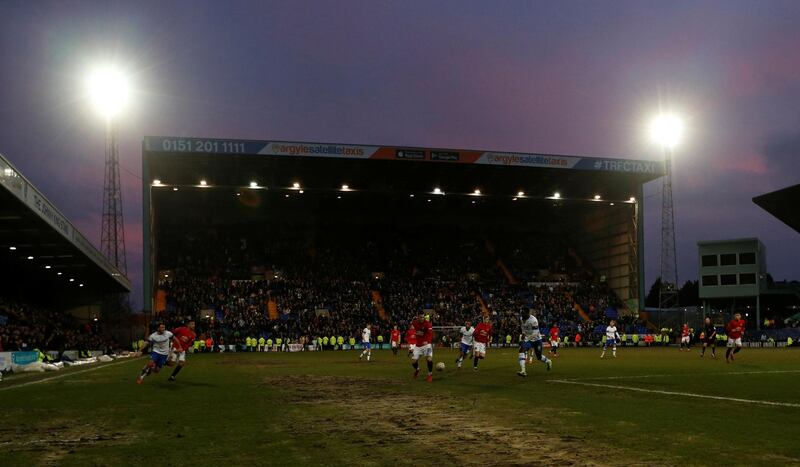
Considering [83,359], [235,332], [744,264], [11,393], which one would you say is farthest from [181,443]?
[744,264]

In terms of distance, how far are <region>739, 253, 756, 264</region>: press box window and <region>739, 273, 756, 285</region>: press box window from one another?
4.76 ft

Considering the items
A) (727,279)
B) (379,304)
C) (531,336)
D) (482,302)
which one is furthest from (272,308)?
(727,279)

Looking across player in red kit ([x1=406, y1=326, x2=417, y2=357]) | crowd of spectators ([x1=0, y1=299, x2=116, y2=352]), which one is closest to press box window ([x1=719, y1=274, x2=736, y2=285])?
player in red kit ([x1=406, y1=326, x2=417, y2=357])

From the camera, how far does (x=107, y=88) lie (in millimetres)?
50969

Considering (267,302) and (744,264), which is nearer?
(267,302)

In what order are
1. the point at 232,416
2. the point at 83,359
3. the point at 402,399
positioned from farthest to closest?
the point at 83,359 < the point at 402,399 < the point at 232,416

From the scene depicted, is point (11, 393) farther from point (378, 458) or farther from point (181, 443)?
point (378, 458)

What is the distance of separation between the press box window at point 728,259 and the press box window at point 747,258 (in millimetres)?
731

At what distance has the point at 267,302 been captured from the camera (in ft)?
194

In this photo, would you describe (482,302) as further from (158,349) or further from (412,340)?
(158,349)

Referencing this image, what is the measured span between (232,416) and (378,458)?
5.03 metres

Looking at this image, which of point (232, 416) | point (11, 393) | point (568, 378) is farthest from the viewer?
point (568, 378)

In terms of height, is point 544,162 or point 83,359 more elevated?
point 544,162

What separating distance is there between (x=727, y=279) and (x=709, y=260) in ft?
9.64
